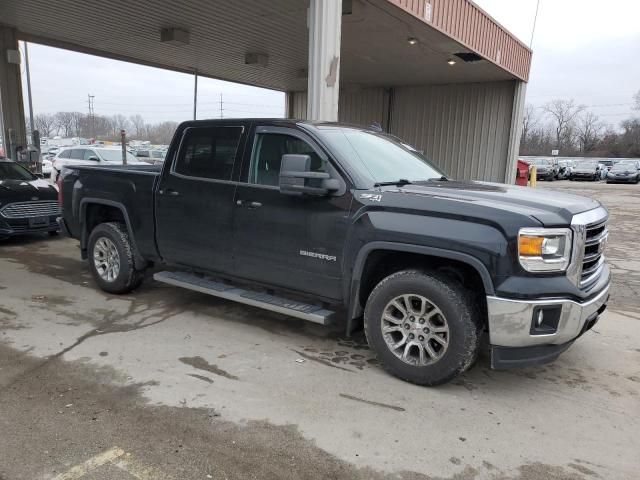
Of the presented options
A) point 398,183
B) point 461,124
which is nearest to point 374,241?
point 398,183

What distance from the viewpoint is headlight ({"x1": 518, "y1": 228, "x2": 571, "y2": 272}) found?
3.31 m

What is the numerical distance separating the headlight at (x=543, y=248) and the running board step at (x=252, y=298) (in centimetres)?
164

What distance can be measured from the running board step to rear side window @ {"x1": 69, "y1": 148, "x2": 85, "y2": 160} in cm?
1440

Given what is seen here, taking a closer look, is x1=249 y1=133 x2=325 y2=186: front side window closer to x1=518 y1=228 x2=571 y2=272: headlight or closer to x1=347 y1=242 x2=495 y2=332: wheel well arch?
x1=347 y1=242 x2=495 y2=332: wheel well arch

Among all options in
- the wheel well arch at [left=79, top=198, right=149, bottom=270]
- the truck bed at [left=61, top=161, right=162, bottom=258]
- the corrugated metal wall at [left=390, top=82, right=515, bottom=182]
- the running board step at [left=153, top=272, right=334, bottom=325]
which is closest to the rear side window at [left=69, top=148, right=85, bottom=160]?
the corrugated metal wall at [left=390, top=82, right=515, bottom=182]

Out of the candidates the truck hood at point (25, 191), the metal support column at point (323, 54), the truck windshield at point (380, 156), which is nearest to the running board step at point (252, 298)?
the truck windshield at point (380, 156)

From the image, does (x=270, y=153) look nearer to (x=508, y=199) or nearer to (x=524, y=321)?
(x=508, y=199)

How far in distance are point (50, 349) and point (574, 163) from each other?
1606 inches

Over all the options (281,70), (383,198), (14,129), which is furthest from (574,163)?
(383,198)

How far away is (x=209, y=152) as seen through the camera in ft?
16.5

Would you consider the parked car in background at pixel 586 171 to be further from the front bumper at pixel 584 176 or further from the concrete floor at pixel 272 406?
the concrete floor at pixel 272 406

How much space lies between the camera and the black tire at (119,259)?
5703 millimetres

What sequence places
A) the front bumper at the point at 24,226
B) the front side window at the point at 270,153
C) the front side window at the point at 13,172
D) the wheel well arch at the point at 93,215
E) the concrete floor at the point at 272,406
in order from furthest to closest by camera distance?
the front side window at the point at 13,172, the front bumper at the point at 24,226, the wheel well arch at the point at 93,215, the front side window at the point at 270,153, the concrete floor at the point at 272,406

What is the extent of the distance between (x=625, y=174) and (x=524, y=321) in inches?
1453
